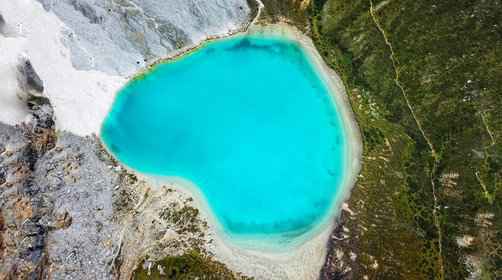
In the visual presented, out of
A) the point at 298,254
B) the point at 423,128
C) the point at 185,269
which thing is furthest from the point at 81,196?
the point at 423,128

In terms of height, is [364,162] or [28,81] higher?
[28,81]

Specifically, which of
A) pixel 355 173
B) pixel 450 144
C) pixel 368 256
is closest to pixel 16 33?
pixel 355 173

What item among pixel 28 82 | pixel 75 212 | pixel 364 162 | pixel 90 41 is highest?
pixel 90 41

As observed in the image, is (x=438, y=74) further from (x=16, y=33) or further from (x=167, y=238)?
(x=16, y=33)

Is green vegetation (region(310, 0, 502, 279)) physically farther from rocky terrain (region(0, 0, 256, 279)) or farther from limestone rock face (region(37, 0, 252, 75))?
rocky terrain (region(0, 0, 256, 279))

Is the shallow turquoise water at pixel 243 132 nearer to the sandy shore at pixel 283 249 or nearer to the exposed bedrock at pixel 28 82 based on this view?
the sandy shore at pixel 283 249

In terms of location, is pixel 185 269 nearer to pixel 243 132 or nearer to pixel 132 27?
pixel 243 132

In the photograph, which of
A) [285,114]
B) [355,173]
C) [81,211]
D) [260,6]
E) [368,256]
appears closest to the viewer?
[368,256]
